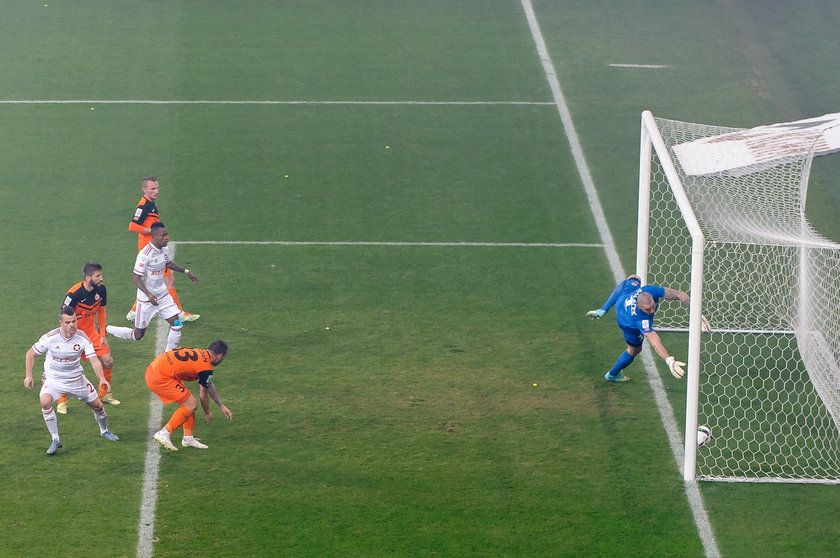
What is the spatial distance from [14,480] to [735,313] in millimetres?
7968

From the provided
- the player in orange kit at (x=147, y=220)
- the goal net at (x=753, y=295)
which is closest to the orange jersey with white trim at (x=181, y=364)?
the player in orange kit at (x=147, y=220)

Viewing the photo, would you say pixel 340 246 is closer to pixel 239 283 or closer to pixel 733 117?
pixel 239 283

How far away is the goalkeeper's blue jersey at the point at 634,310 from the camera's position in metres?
11.9

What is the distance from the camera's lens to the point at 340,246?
15.7m

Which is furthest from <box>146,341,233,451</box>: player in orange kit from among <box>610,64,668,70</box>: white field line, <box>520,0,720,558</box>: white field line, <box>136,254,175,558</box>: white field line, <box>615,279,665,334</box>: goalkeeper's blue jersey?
<box>610,64,668,70</box>: white field line

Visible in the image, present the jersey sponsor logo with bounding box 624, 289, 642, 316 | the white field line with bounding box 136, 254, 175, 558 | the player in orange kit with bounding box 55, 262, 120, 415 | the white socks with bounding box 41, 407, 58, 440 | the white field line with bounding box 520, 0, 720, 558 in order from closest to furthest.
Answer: the white field line with bounding box 136, 254, 175, 558 → the white field line with bounding box 520, 0, 720, 558 → the white socks with bounding box 41, 407, 58, 440 → the player in orange kit with bounding box 55, 262, 120, 415 → the jersey sponsor logo with bounding box 624, 289, 642, 316

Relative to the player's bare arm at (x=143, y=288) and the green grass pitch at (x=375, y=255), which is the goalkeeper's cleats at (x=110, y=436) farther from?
the player's bare arm at (x=143, y=288)

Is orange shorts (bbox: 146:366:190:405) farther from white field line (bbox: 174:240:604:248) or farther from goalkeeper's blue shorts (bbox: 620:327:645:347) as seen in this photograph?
white field line (bbox: 174:240:604:248)

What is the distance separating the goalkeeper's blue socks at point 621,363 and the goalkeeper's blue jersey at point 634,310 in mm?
358

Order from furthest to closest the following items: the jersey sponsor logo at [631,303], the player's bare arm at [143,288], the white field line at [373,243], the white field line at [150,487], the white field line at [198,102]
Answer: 1. the white field line at [198,102]
2. the white field line at [373,243]
3. the player's bare arm at [143,288]
4. the jersey sponsor logo at [631,303]
5. the white field line at [150,487]

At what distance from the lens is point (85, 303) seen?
1182 centimetres

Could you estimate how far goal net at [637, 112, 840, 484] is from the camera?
453 inches

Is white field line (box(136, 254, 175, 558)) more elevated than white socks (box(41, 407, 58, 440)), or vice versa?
white socks (box(41, 407, 58, 440))

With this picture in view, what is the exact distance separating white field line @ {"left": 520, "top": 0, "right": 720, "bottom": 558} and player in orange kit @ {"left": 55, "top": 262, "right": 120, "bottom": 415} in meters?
5.39
